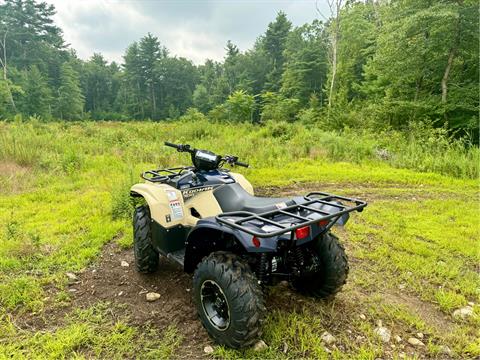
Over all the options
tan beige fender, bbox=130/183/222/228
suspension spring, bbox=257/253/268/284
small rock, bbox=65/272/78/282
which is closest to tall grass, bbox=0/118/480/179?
small rock, bbox=65/272/78/282

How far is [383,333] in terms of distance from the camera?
234 cm

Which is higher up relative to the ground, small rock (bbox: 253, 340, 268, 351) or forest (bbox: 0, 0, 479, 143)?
forest (bbox: 0, 0, 479, 143)

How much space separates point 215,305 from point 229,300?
30cm

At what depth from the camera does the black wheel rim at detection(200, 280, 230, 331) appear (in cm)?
216

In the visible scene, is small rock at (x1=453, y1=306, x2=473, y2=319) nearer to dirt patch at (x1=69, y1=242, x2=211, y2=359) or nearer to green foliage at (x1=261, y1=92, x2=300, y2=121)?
dirt patch at (x1=69, y1=242, x2=211, y2=359)

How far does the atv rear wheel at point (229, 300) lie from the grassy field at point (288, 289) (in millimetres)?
158

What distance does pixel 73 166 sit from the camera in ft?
24.6

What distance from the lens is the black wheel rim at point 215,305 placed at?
7.07ft

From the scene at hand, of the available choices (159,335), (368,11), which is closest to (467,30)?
(159,335)

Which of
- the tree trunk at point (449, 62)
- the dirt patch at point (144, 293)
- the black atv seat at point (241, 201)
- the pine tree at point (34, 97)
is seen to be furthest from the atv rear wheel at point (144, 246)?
the pine tree at point (34, 97)

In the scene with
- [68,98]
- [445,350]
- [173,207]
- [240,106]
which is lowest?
[445,350]

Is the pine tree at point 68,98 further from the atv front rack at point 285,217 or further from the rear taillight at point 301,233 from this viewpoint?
the rear taillight at point 301,233

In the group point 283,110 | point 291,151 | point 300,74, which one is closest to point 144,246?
point 291,151

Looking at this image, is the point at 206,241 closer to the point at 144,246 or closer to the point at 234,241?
the point at 234,241
